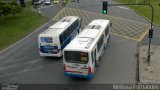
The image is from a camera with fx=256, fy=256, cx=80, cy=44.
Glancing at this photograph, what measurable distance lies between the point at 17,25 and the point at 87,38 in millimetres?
22848

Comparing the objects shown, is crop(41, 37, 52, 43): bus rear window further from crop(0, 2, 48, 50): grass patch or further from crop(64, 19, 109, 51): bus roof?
crop(0, 2, 48, 50): grass patch

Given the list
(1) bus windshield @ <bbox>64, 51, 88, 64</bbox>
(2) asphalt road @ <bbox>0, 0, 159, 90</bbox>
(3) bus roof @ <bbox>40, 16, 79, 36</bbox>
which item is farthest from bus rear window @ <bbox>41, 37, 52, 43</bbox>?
(1) bus windshield @ <bbox>64, 51, 88, 64</bbox>

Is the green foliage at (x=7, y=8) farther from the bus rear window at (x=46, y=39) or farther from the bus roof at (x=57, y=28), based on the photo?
the bus rear window at (x=46, y=39)

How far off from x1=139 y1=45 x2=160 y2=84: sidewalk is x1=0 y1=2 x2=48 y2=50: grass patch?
16.3m

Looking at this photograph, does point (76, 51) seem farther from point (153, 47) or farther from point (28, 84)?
→ point (153, 47)

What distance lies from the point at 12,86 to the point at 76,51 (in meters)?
5.92

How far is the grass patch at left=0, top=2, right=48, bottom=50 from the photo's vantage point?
33966 mm

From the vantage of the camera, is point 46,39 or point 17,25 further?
point 17,25

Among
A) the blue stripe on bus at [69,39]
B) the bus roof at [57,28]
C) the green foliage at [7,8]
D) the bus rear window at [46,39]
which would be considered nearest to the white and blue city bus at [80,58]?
the bus rear window at [46,39]

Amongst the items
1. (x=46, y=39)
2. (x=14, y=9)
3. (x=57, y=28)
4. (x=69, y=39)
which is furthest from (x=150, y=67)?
(x=14, y=9)

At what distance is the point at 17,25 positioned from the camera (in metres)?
42.2

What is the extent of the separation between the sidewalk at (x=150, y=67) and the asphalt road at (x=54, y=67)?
0.69m

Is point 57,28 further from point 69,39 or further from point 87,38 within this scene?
point 87,38

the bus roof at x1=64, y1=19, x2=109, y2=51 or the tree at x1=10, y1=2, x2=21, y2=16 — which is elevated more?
the bus roof at x1=64, y1=19, x2=109, y2=51
